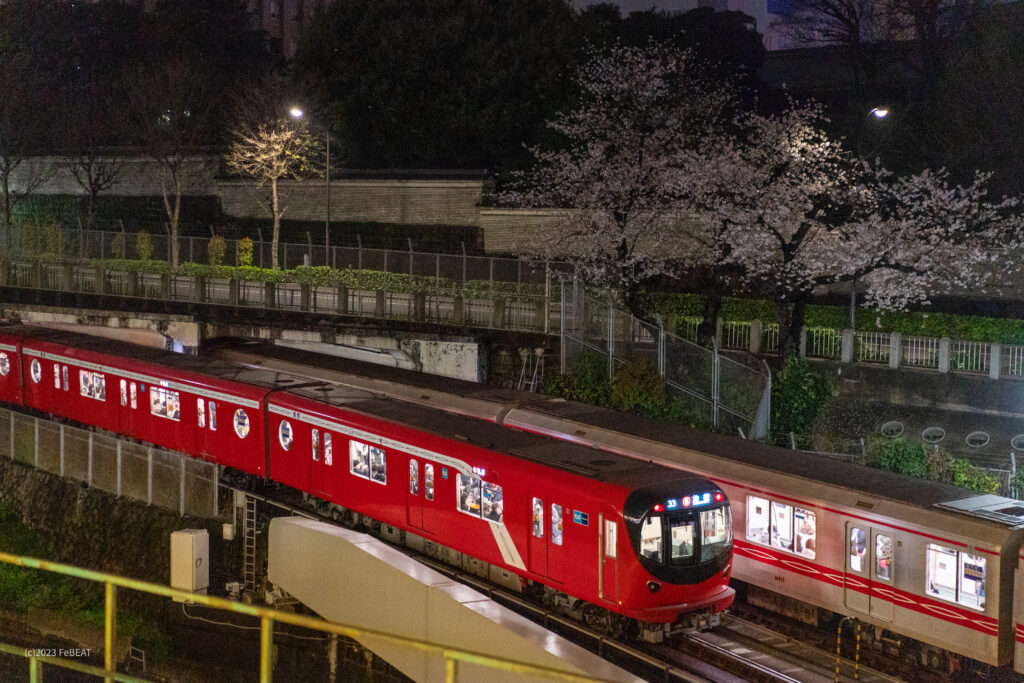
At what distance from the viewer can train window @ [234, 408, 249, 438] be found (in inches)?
818

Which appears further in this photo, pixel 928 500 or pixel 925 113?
pixel 925 113

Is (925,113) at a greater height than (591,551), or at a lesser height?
greater

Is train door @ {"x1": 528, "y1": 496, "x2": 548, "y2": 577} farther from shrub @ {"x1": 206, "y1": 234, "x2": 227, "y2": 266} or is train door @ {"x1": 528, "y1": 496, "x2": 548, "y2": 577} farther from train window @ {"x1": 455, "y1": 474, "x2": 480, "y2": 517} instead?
shrub @ {"x1": 206, "y1": 234, "x2": 227, "y2": 266}

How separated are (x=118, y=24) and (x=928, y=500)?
5702 cm

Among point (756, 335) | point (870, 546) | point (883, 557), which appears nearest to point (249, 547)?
point (870, 546)

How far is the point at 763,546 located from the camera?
611 inches

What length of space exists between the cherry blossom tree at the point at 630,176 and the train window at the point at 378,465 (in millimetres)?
10158

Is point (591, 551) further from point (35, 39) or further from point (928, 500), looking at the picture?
point (35, 39)

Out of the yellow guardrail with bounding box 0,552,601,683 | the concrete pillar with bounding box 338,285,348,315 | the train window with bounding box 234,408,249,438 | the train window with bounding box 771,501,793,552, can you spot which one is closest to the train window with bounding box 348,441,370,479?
the train window with bounding box 234,408,249,438

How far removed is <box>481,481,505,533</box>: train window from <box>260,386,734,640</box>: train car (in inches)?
0.6

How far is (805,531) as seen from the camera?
14875 millimetres

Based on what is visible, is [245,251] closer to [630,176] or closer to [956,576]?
[630,176]

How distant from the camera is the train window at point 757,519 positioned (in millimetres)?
15461

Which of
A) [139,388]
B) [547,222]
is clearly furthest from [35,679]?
[547,222]
